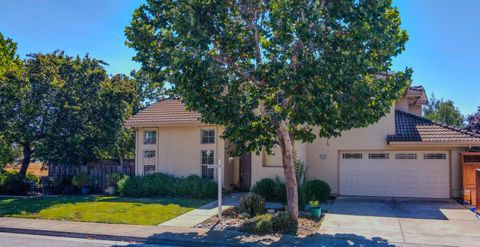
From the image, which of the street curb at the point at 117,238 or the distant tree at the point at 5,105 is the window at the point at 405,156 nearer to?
the street curb at the point at 117,238

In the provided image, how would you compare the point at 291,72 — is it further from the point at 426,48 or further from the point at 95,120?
the point at 95,120

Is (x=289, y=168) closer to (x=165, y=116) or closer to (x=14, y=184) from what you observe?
(x=165, y=116)

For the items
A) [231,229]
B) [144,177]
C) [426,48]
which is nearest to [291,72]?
[231,229]

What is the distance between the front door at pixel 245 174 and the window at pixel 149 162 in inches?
161

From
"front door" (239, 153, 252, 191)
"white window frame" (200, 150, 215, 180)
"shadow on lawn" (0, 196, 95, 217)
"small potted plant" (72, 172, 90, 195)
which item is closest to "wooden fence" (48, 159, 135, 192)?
"small potted plant" (72, 172, 90, 195)

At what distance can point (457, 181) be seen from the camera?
1609 centimetres

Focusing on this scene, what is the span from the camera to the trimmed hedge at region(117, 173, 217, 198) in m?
16.0

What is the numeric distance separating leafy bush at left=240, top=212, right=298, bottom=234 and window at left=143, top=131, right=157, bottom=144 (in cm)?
924

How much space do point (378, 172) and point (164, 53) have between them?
445 inches

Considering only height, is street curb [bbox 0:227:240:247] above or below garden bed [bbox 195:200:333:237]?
below

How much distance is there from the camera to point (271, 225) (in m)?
10.1

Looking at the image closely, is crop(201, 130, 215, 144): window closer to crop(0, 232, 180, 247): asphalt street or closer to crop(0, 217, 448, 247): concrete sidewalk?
crop(0, 217, 448, 247): concrete sidewalk

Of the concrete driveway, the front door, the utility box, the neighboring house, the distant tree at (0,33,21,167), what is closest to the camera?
the concrete driveway

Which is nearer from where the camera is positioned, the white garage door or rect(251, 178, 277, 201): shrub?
rect(251, 178, 277, 201): shrub
